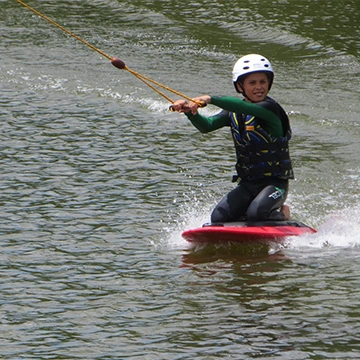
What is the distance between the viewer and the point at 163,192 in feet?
33.0

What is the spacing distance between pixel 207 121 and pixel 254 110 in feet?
1.63

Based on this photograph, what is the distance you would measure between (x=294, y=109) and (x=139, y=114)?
91.9 inches

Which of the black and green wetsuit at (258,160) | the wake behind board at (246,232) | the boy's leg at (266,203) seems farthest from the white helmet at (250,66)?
the wake behind board at (246,232)

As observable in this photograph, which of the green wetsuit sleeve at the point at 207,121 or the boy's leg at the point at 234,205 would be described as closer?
the green wetsuit sleeve at the point at 207,121

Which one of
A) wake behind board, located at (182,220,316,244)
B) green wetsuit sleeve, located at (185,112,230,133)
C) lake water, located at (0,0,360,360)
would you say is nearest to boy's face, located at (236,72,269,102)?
green wetsuit sleeve, located at (185,112,230,133)

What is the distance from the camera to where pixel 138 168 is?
1092 centimetres

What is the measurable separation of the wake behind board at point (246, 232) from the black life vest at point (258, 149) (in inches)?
17.1

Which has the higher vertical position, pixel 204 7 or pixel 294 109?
pixel 204 7

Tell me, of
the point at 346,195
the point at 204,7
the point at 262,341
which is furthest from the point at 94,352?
the point at 204,7

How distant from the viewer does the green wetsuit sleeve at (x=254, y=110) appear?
7.40 m

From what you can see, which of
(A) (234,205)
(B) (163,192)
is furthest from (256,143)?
(B) (163,192)

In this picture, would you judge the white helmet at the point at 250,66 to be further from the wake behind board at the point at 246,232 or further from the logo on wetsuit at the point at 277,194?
the wake behind board at the point at 246,232

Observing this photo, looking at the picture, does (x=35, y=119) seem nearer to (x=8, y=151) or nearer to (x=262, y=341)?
(x=8, y=151)

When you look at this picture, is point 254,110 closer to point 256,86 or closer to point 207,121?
point 256,86
